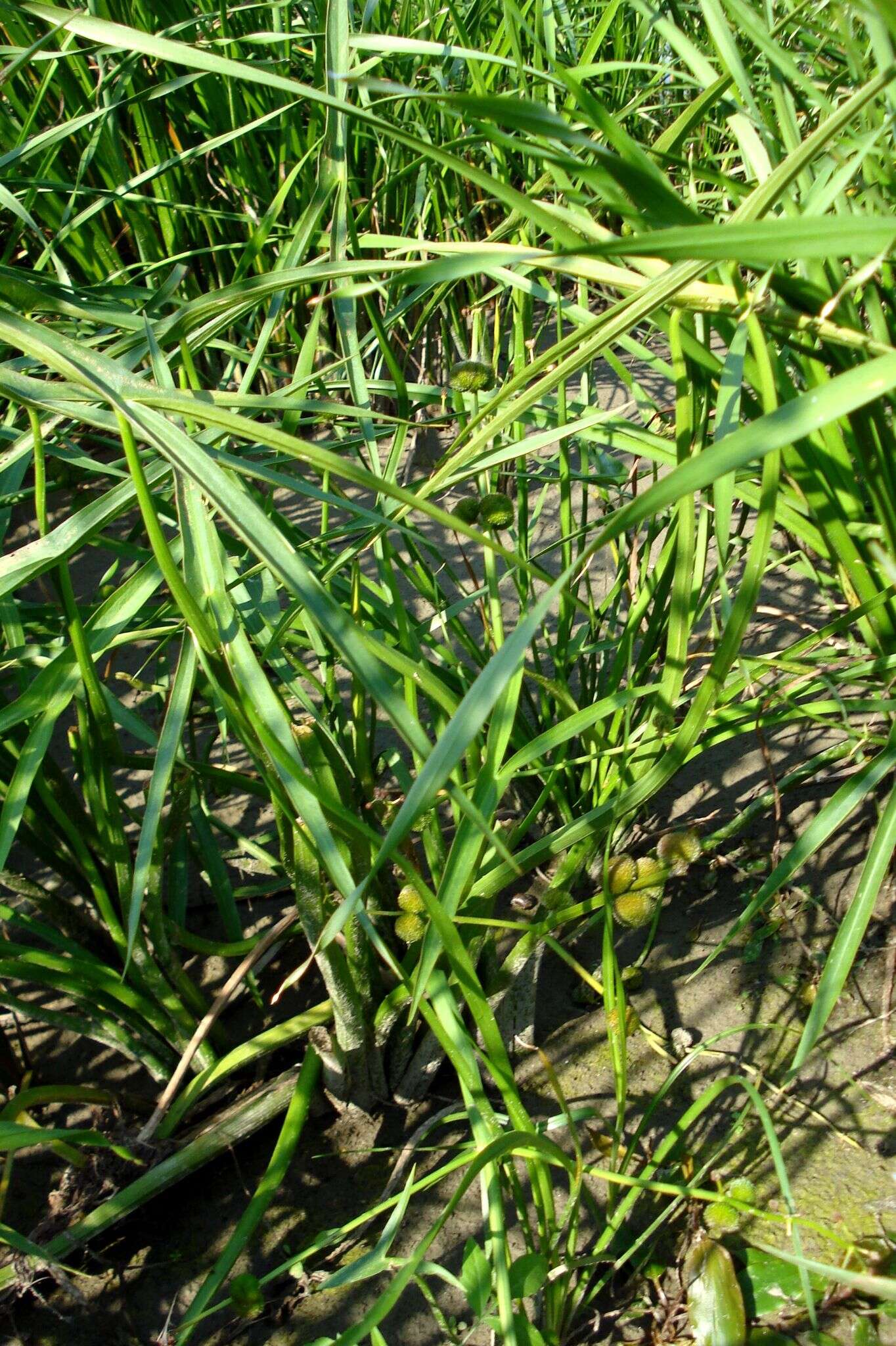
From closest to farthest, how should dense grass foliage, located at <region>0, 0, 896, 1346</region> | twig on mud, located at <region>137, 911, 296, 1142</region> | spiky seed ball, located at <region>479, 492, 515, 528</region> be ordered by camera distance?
dense grass foliage, located at <region>0, 0, 896, 1346</region>, spiky seed ball, located at <region>479, 492, 515, 528</region>, twig on mud, located at <region>137, 911, 296, 1142</region>

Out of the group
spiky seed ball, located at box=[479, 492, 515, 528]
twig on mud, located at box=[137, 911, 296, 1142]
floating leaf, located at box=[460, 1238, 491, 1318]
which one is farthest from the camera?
twig on mud, located at box=[137, 911, 296, 1142]

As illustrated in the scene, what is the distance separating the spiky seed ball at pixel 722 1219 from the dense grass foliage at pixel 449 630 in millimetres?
58

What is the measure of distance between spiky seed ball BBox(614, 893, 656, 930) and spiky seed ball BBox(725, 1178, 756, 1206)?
0.82 feet

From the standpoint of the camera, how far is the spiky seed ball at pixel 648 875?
1070mm

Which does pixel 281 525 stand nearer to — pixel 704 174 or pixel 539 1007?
pixel 704 174

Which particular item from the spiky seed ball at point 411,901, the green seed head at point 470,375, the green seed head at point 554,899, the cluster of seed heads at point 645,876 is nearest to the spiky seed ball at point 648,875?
the cluster of seed heads at point 645,876

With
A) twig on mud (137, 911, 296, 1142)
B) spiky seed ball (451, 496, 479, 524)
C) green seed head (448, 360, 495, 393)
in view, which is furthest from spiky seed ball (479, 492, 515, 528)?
twig on mud (137, 911, 296, 1142)

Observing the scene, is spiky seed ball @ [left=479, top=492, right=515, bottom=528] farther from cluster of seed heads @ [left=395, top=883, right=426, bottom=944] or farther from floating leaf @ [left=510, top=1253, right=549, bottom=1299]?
floating leaf @ [left=510, top=1253, right=549, bottom=1299]

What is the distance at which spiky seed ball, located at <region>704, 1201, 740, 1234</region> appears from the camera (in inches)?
38.2

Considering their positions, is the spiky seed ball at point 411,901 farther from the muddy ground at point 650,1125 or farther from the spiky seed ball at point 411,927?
the muddy ground at point 650,1125

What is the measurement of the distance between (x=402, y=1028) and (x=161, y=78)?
6.19 ft

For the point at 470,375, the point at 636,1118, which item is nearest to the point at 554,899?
the point at 636,1118

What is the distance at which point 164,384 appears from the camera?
2.81 ft

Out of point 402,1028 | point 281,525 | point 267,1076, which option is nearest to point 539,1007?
point 402,1028
